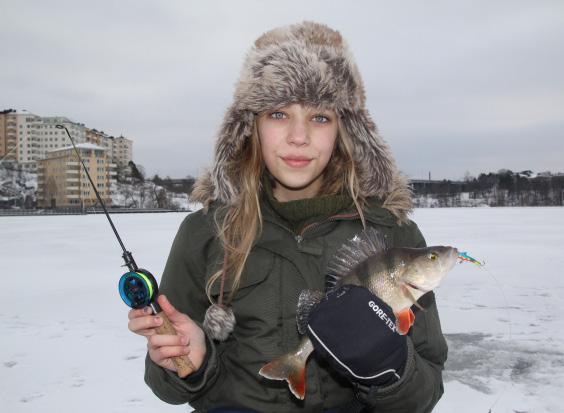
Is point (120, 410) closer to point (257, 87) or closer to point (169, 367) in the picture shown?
point (169, 367)

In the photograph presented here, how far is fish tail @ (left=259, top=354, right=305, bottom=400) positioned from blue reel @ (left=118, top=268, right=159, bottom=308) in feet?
1.58

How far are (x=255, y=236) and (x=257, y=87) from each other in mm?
757

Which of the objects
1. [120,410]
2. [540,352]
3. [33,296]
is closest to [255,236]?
[120,410]

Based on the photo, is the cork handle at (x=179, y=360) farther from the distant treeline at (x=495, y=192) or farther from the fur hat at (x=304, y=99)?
the distant treeline at (x=495, y=192)

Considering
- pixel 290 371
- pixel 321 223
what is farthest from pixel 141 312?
pixel 321 223

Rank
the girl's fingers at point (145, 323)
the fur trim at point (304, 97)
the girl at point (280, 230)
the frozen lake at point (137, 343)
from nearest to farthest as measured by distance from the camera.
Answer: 1. the girl's fingers at point (145, 323)
2. the girl at point (280, 230)
3. the fur trim at point (304, 97)
4. the frozen lake at point (137, 343)

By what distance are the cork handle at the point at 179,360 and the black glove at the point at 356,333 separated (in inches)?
21.0

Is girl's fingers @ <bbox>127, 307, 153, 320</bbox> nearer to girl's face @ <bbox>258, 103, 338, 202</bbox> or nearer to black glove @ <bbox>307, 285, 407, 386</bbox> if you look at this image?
black glove @ <bbox>307, 285, 407, 386</bbox>

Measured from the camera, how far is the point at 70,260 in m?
11.2

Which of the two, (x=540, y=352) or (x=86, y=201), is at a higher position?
(x=86, y=201)

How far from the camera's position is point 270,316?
2.02 meters

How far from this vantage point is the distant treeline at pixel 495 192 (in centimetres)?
7725

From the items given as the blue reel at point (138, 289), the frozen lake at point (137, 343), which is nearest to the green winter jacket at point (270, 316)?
the blue reel at point (138, 289)

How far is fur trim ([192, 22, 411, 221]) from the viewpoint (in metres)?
2.21
